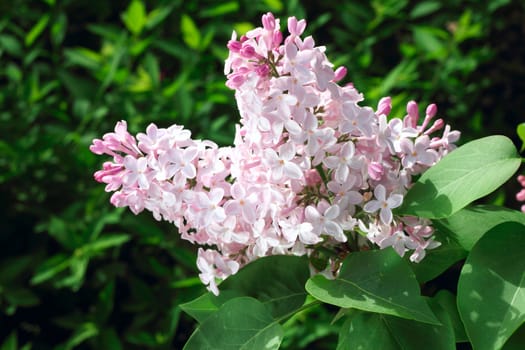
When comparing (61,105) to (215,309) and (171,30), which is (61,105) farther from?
(215,309)

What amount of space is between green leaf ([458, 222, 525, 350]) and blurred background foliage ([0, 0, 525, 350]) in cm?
90

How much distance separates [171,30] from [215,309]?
1.17 m

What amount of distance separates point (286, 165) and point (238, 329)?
0.43 feet

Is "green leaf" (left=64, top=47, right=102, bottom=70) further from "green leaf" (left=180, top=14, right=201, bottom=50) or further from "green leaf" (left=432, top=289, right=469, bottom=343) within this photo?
"green leaf" (left=432, top=289, right=469, bottom=343)

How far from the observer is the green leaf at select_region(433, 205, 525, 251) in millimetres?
577

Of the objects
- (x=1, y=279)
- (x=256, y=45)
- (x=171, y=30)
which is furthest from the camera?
(x=171, y=30)

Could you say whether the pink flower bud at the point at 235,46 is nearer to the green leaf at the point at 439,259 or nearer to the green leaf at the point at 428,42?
the green leaf at the point at 439,259

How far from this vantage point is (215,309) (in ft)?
2.05

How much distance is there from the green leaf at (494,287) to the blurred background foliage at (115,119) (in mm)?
900

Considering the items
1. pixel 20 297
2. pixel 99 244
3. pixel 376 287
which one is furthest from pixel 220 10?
pixel 376 287

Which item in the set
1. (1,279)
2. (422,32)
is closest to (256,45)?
(1,279)

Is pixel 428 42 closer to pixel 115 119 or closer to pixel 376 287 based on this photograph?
pixel 115 119

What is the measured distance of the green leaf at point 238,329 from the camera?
554 millimetres

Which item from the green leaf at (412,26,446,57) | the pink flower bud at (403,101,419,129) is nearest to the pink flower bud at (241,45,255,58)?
the pink flower bud at (403,101,419,129)
